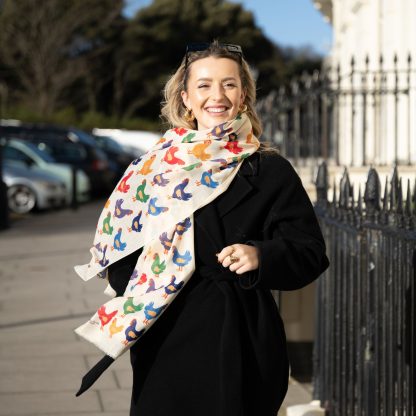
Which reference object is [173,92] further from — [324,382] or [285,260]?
[324,382]

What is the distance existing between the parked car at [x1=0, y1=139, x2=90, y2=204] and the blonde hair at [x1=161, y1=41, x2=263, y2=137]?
1786 centimetres

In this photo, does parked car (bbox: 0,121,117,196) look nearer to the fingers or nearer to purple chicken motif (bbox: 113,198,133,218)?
purple chicken motif (bbox: 113,198,133,218)

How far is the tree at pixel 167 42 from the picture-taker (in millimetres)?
55375

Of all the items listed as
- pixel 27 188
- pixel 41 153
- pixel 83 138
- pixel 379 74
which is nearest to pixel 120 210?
pixel 379 74

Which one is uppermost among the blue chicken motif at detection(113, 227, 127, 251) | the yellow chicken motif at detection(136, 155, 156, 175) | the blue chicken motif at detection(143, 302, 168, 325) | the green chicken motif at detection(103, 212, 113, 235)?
the yellow chicken motif at detection(136, 155, 156, 175)

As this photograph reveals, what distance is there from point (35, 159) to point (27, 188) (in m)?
1.66

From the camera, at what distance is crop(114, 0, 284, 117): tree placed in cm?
5538

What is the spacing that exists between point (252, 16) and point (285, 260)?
61.7 metres

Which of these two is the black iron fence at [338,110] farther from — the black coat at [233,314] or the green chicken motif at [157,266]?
the green chicken motif at [157,266]

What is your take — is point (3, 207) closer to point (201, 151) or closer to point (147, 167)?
point (147, 167)

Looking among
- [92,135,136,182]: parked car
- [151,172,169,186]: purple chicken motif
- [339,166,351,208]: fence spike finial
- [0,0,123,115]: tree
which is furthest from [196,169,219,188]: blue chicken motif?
[0,0,123,115]: tree

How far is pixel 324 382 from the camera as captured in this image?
18.4 feet

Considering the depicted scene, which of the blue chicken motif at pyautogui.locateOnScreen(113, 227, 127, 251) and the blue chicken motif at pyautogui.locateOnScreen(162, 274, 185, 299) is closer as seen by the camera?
the blue chicken motif at pyautogui.locateOnScreen(162, 274, 185, 299)

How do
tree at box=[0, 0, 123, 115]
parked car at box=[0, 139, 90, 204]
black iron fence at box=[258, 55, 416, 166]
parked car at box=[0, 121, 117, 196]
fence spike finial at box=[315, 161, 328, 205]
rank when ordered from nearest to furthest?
fence spike finial at box=[315, 161, 328, 205] → black iron fence at box=[258, 55, 416, 166] → parked car at box=[0, 139, 90, 204] → parked car at box=[0, 121, 117, 196] → tree at box=[0, 0, 123, 115]
